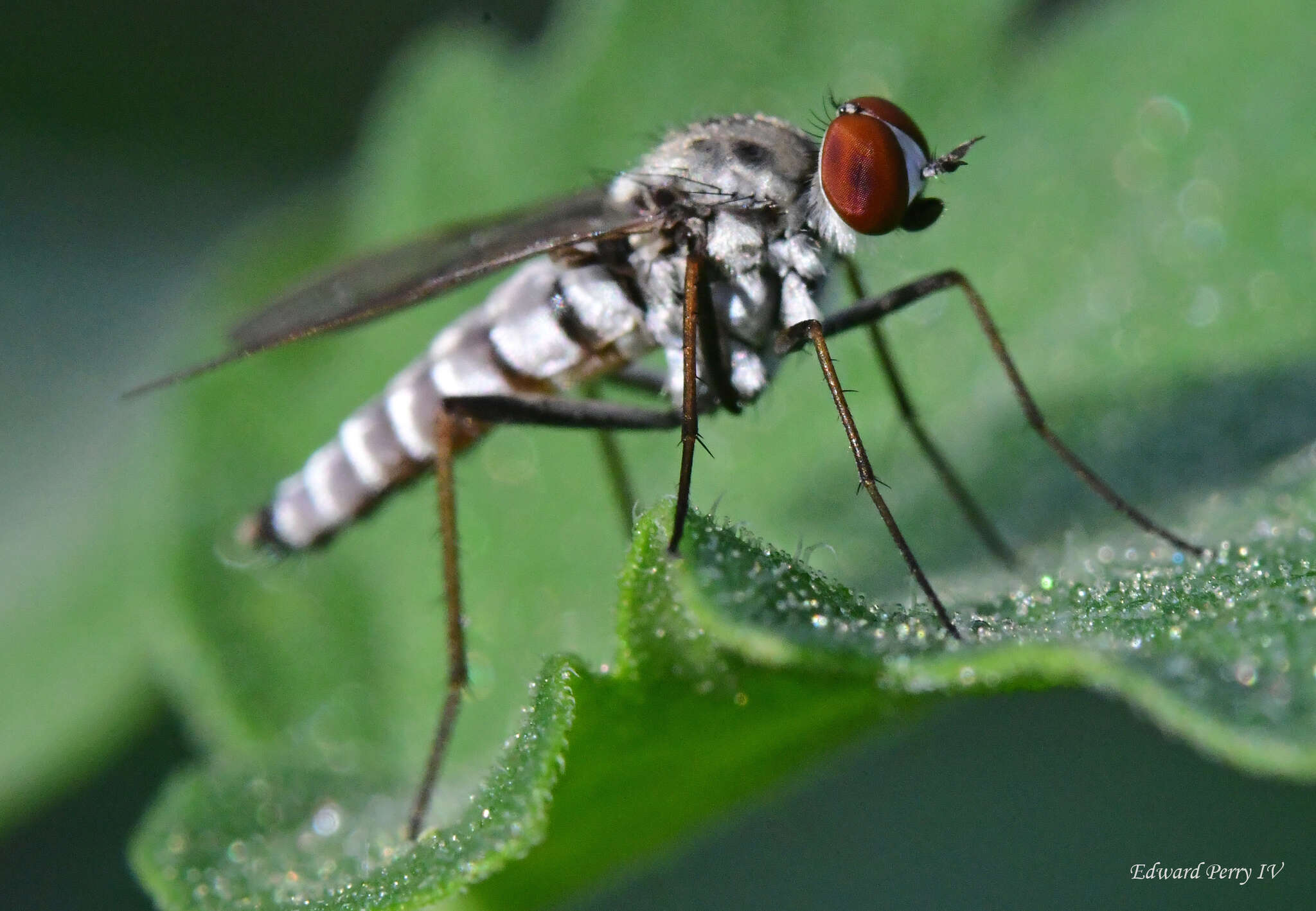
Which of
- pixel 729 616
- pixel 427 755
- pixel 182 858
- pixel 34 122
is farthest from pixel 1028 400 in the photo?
pixel 34 122

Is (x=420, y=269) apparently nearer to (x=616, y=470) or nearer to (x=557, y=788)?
(x=616, y=470)

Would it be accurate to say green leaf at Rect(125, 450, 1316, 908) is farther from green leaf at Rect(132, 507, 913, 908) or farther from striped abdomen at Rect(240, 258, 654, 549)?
striped abdomen at Rect(240, 258, 654, 549)

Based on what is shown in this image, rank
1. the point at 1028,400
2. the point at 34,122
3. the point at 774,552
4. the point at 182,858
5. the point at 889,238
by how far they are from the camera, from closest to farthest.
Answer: the point at 774,552 → the point at 182,858 → the point at 1028,400 → the point at 889,238 → the point at 34,122

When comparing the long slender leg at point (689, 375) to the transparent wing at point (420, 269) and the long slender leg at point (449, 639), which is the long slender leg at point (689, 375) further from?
the long slender leg at point (449, 639)

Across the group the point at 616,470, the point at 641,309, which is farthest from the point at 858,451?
the point at 616,470

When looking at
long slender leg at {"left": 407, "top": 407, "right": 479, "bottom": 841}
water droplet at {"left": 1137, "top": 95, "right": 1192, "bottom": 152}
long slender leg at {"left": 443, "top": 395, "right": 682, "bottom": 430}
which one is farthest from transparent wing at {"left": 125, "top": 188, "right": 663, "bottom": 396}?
water droplet at {"left": 1137, "top": 95, "right": 1192, "bottom": 152}

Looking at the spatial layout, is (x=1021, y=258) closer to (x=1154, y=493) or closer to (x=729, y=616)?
(x=1154, y=493)
